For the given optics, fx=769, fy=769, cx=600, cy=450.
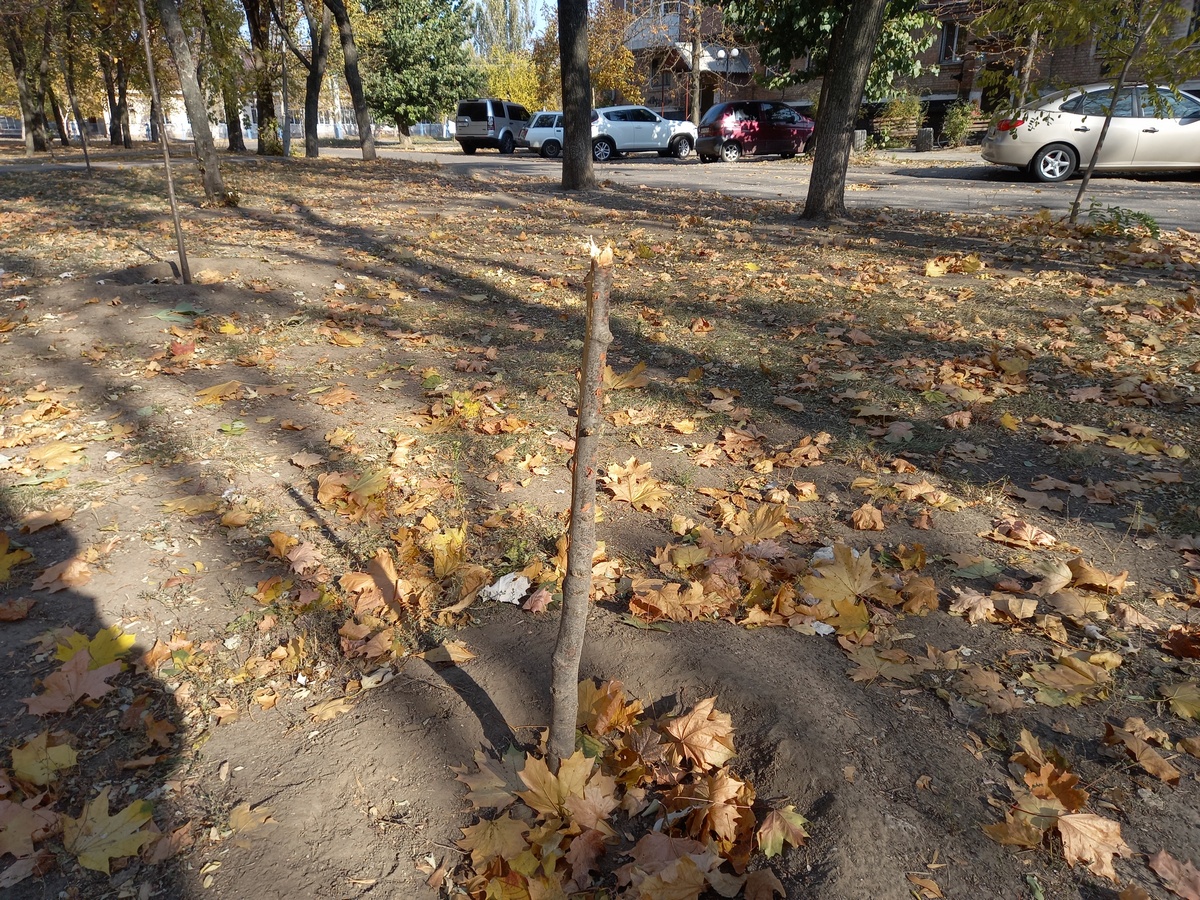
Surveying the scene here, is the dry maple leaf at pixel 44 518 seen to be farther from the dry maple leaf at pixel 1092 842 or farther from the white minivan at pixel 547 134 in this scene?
the white minivan at pixel 547 134

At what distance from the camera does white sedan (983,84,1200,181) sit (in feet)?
42.5

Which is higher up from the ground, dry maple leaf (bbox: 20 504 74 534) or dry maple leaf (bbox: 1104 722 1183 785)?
dry maple leaf (bbox: 1104 722 1183 785)

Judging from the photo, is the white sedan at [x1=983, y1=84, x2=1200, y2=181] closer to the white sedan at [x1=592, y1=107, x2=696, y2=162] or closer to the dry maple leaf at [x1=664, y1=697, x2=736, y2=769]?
the white sedan at [x1=592, y1=107, x2=696, y2=162]

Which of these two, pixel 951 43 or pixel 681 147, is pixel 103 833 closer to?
pixel 681 147

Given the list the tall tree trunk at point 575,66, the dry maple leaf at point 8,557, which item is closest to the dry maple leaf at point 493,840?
the dry maple leaf at point 8,557

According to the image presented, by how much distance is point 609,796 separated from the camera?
78.0 inches

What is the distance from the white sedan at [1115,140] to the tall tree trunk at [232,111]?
16.7 metres

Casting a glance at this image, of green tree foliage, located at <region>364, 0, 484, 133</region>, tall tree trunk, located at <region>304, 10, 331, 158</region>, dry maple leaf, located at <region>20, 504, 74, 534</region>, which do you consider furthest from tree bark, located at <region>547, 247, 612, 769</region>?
green tree foliage, located at <region>364, 0, 484, 133</region>

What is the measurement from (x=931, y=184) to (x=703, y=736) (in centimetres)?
1470

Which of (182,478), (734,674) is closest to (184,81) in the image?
(182,478)

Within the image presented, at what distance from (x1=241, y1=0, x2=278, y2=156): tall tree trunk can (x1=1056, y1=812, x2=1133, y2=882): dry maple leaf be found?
911 inches

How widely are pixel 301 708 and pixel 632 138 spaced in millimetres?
25831

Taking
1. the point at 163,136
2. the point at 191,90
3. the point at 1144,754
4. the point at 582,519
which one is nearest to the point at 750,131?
the point at 191,90

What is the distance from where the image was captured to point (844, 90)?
8.45m
